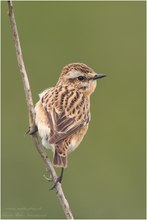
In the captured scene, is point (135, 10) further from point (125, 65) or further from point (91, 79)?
point (91, 79)

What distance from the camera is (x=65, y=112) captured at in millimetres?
8742

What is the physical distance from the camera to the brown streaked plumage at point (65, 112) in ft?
27.3

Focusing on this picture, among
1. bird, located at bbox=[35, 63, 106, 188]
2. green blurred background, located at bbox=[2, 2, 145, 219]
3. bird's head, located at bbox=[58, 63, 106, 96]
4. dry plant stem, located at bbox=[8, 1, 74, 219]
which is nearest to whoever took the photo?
dry plant stem, located at bbox=[8, 1, 74, 219]

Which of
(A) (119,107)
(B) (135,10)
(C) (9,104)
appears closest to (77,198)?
(C) (9,104)

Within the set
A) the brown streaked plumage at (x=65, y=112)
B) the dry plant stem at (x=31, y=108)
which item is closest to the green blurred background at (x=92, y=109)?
the brown streaked plumage at (x=65, y=112)

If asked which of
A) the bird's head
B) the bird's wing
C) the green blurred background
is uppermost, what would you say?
the bird's head

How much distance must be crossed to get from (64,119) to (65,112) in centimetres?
16

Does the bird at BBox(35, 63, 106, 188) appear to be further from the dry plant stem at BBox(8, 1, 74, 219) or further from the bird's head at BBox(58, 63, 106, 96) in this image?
the dry plant stem at BBox(8, 1, 74, 219)

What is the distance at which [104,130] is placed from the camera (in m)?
15.2

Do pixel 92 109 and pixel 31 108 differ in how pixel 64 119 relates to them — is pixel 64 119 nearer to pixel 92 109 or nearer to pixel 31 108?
pixel 31 108

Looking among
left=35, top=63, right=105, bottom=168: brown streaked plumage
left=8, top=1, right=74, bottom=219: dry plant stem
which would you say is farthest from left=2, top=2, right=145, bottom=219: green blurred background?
left=8, top=1, right=74, bottom=219: dry plant stem

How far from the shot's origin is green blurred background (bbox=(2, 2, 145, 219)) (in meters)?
11.4

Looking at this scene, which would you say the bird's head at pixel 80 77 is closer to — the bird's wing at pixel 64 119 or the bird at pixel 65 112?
the bird at pixel 65 112

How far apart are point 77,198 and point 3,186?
5.45ft
